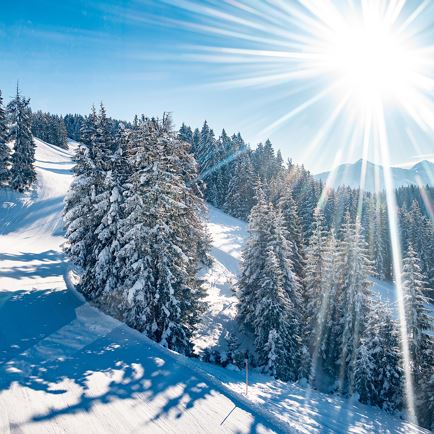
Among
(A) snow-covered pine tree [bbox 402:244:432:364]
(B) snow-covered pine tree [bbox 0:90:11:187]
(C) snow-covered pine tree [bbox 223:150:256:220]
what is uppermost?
(C) snow-covered pine tree [bbox 223:150:256:220]

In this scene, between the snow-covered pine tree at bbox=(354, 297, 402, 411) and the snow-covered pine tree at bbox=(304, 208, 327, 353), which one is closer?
the snow-covered pine tree at bbox=(354, 297, 402, 411)

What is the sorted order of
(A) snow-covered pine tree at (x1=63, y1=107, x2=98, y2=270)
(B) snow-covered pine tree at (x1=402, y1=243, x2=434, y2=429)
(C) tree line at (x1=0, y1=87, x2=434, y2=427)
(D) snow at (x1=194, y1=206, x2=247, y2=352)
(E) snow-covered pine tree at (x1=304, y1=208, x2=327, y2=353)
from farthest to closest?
1. (E) snow-covered pine tree at (x1=304, y1=208, x2=327, y2=353)
2. (D) snow at (x1=194, y1=206, x2=247, y2=352)
3. (B) snow-covered pine tree at (x1=402, y1=243, x2=434, y2=429)
4. (A) snow-covered pine tree at (x1=63, y1=107, x2=98, y2=270)
5. (C) tree line at (x1=0, y1=87, x2=434, y2=427)

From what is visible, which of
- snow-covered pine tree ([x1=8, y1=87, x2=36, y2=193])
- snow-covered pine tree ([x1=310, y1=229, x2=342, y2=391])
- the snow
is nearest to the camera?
the snow

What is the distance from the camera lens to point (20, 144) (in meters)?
43.7

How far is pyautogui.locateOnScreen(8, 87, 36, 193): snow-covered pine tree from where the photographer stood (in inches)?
1718

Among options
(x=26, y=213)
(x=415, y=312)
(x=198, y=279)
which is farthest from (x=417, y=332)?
(x=26, y=213)

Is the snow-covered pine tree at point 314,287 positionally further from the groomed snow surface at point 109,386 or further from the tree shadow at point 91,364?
the tree shadow at point 91,364

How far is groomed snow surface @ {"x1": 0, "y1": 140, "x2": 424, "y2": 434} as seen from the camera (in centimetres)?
740

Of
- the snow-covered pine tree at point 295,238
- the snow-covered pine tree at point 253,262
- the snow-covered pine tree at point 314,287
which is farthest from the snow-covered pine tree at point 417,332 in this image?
the snow-covered pine tree at point 253,262

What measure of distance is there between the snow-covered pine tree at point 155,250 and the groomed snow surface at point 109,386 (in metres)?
2.08

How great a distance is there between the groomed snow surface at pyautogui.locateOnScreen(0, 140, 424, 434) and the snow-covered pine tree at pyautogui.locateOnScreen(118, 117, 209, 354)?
208 centimetres

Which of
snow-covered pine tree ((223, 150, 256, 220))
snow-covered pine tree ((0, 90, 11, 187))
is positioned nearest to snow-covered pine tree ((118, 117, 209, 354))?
snow-covered pine tree ((0, 90, 11, 187))

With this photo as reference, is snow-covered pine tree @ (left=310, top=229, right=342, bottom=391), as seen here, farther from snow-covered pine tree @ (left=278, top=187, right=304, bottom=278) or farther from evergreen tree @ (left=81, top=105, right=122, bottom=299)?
evergreen tree @ (left=81, top=105, right=122, bottom=299)

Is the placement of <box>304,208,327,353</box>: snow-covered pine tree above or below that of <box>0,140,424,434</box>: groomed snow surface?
above
